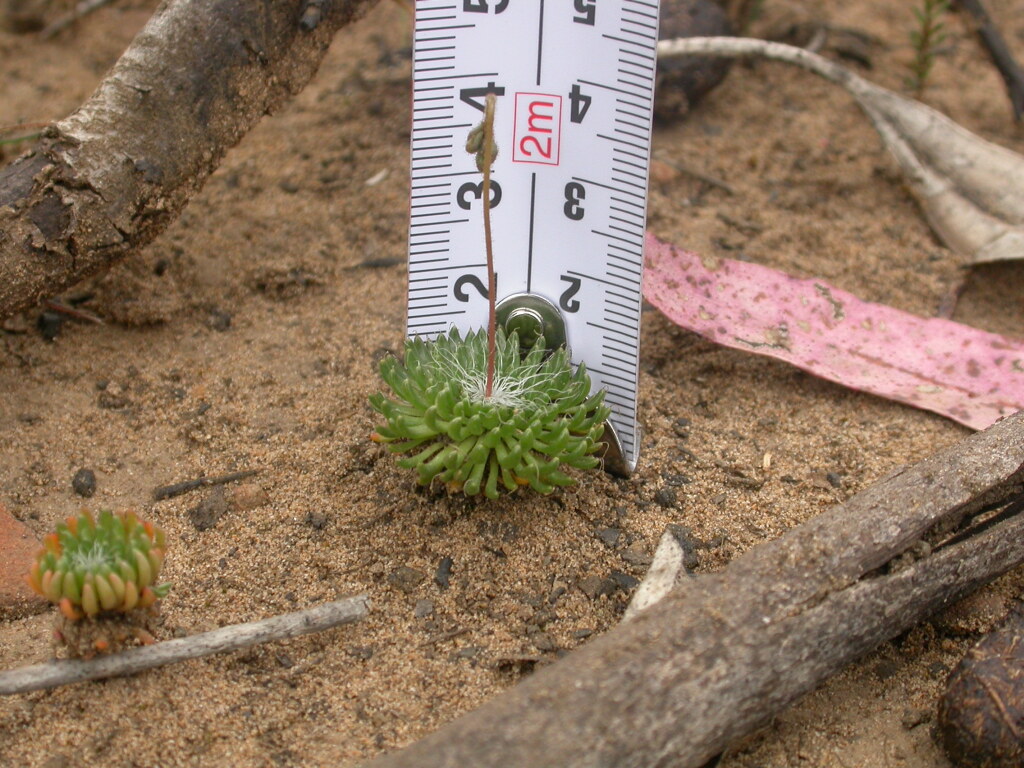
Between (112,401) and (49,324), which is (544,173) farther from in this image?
(49,324)

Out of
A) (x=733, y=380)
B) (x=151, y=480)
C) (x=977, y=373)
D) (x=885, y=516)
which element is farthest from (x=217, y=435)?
(x=977, y=373)

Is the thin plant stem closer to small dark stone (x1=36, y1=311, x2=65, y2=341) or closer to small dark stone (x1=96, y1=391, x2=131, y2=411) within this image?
small dark stone (x1=96, y1=391, x2=131, y2=411)

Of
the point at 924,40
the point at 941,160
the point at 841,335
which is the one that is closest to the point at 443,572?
the point at 841,335

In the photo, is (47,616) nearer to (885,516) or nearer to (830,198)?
(885,516)

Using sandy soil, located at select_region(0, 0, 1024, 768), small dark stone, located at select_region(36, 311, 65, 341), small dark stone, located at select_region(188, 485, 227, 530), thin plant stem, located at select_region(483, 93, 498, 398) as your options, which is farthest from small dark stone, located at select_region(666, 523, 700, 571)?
small dark stone, located at select_region(36, 311, 65, 341)

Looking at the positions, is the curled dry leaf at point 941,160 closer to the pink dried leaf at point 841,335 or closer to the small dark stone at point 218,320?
the pink dried leaf at point 841,335

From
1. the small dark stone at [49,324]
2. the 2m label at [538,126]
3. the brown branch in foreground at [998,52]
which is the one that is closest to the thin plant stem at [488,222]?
the 2m label at [538,126]
